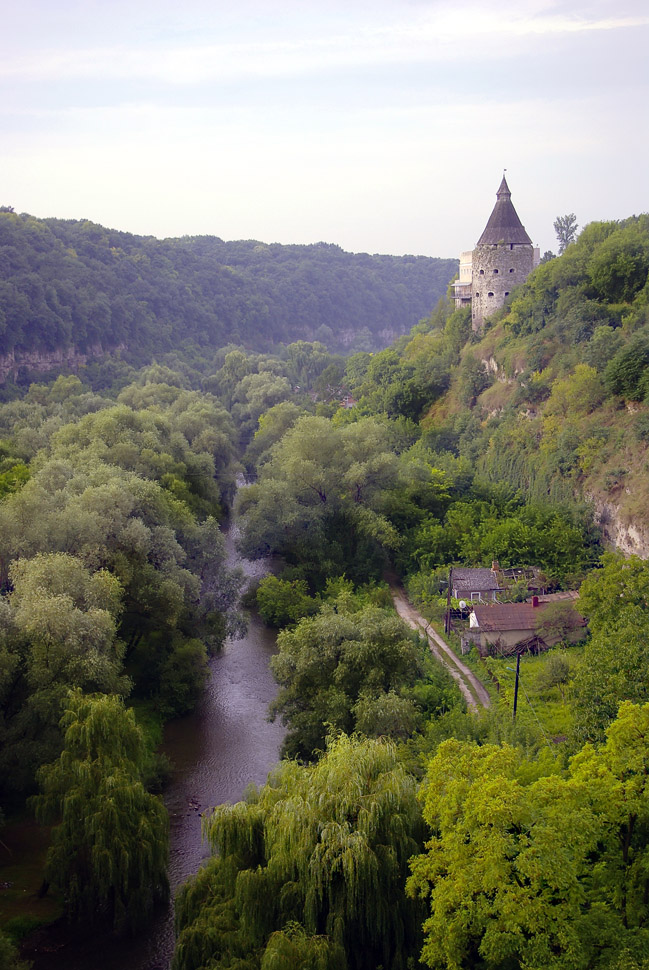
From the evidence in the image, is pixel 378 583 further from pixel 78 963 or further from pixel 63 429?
pixel 78 963

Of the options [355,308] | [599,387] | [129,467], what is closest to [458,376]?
[599,387]

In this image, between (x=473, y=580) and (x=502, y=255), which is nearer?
(x=473, y=580)

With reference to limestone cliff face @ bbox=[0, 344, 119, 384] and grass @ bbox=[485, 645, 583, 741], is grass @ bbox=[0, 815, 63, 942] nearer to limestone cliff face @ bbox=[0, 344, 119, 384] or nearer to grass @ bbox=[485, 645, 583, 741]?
grass @ bbox=[485, 645, 583, 741]

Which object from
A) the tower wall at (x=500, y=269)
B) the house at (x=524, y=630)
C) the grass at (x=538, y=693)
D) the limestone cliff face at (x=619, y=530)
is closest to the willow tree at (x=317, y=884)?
the grass at (x=538, y=693)

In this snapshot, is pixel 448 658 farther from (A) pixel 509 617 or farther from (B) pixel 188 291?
(B) pixel 188 291

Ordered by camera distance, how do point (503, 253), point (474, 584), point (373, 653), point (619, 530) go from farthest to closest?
1. point (503, 253)
2. point (474, 584)
3. point (619, 530)
4. point (373, 653)

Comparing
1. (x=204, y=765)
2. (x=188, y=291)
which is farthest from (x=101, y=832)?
(x=188, y=291)

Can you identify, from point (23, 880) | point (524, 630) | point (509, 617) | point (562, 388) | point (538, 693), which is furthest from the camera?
point (562, 388)
